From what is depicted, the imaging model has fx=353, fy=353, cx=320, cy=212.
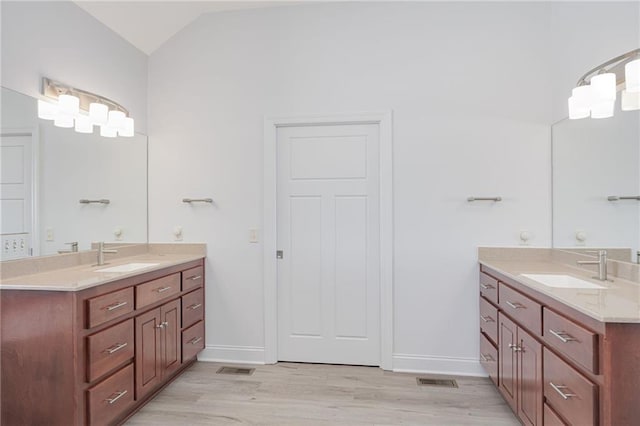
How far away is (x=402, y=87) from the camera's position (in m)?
2.84

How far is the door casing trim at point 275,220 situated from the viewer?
111 inches

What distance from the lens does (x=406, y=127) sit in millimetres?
2830

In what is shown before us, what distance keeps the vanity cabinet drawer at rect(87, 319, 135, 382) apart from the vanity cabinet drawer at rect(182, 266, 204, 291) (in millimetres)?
648

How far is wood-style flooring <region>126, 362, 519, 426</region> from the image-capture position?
2.17 meters

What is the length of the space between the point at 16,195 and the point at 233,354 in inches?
75.4

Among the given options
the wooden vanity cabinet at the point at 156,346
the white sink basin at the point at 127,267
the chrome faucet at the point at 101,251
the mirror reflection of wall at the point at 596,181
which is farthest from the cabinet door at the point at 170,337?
the mirror reflection of wall at the point at 596,181

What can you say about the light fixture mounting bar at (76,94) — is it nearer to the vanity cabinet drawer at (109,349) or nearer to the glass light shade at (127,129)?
the glass light shade at (127,129)

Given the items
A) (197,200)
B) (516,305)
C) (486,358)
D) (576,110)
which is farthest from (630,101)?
(197,200)

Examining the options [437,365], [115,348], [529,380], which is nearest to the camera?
[529,380]

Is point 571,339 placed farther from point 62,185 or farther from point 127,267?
point 62,185

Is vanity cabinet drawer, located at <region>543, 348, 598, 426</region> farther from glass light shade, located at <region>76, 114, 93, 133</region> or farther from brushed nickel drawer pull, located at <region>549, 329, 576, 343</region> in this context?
glass light shade, located at <region>76, 114, 93, 133</region>

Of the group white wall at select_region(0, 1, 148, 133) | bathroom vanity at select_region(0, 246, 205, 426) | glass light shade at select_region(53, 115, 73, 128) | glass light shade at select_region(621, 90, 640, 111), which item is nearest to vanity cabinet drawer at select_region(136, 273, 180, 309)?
bathroom vanity at select_region(0, 246, 205, 426)

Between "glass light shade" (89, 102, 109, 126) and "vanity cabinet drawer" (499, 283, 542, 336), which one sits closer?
"vanity cabinet drawer" (499, 283, 542, 336)

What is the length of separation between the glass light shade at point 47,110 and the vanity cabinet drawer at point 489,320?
3.16 meters
